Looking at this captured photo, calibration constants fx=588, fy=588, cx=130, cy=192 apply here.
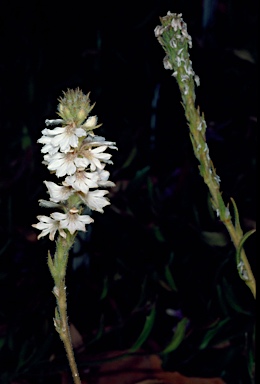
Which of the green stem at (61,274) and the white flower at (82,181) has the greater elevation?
the white flower at (82,181)

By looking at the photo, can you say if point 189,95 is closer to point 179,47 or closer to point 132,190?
point 179,47

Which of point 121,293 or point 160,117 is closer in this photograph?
point 121,293

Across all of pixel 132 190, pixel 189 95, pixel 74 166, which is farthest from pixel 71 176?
pixel 132 190

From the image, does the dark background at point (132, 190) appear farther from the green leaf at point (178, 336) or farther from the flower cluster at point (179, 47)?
the flower cluster at point (179, 47)

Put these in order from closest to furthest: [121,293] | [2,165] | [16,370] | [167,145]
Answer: [16,370], [121,293], [2,165], [167,145]

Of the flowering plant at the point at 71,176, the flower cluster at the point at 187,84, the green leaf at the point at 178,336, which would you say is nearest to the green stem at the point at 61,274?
the flowering plant at the point at 71,176

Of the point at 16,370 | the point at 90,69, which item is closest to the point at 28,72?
the point at 90,69

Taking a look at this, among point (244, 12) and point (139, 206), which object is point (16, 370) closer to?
point (139, 206)
